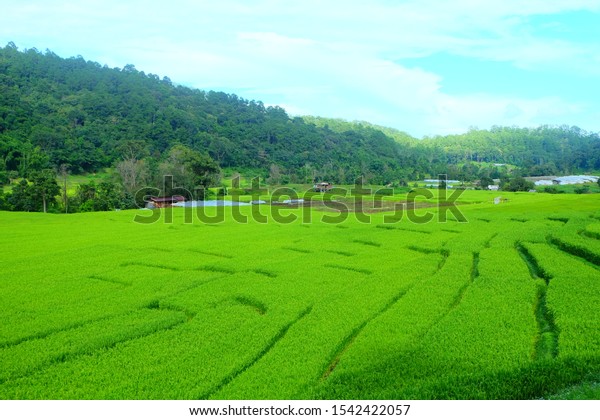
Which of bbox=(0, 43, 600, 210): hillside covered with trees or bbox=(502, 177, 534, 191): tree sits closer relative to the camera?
bbox=(0, 43, 600, 210): hillside covered with trees

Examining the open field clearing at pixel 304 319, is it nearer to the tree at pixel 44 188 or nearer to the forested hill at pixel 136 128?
the tree at pixel 44 188

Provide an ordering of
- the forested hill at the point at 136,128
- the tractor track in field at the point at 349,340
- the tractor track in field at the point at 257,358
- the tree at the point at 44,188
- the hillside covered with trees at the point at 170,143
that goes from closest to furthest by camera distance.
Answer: the tractor track in field at the point at 257,358, the tractor track in field at the point at 349,340, the tree at the point at 44,188, the hillside covered with trees at the point at 170,143, the forested hill at the point at 136,128

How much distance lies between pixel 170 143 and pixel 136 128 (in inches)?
233

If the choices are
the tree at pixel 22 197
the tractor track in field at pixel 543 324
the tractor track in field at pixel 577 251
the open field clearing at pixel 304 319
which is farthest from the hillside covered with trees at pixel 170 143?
the tractor track in field at pixel 543 324

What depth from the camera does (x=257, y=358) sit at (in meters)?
8.69

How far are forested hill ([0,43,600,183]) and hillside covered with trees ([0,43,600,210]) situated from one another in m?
0.21

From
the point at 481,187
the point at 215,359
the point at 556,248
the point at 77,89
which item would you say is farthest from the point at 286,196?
the point at 77,89

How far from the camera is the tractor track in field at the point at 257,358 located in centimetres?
752

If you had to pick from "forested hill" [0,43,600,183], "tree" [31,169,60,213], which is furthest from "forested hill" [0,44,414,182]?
"tree" [31,169,60,213]

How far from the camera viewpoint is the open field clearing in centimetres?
761

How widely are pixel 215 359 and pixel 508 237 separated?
53.6 feet

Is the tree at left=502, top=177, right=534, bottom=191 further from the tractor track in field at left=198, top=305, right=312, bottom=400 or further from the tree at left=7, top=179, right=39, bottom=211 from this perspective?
the tractor track in field at left=198, top=305, right=312, bottom=400

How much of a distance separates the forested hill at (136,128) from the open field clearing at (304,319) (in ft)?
152

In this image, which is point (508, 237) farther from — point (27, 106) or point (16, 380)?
point (27, 106)
